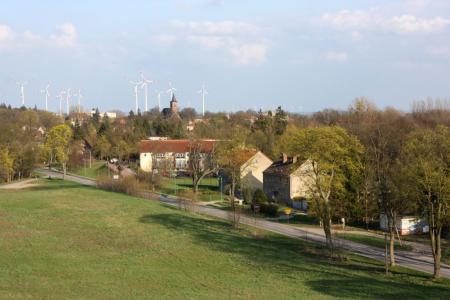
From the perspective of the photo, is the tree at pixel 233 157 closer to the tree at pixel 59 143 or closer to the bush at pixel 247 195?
the bush at pixel 247 195

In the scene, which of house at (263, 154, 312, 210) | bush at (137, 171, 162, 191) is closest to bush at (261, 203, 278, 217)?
house at (263, 154, 312, 210)

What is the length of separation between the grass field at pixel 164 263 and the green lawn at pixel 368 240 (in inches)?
206

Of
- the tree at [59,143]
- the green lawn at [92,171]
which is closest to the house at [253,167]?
the green lawn at [92,171]

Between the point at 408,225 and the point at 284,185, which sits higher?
the point at 284,185

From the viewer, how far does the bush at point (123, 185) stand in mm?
63000

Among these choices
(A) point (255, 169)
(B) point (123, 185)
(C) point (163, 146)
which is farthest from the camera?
(C) point (163, 146)

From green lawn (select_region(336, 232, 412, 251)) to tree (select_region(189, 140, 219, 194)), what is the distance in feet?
91.0

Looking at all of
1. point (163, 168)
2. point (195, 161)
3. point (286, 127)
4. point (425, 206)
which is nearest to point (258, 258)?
point (425, 206)

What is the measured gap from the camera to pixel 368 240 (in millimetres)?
42750

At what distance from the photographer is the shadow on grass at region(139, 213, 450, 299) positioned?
1056 inches

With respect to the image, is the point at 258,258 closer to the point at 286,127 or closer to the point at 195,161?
the point at 195,161

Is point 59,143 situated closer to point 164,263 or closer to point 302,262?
point 164,263

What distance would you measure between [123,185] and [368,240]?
1213 inches

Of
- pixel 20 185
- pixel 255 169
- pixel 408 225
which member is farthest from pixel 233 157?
pixel 20 185
